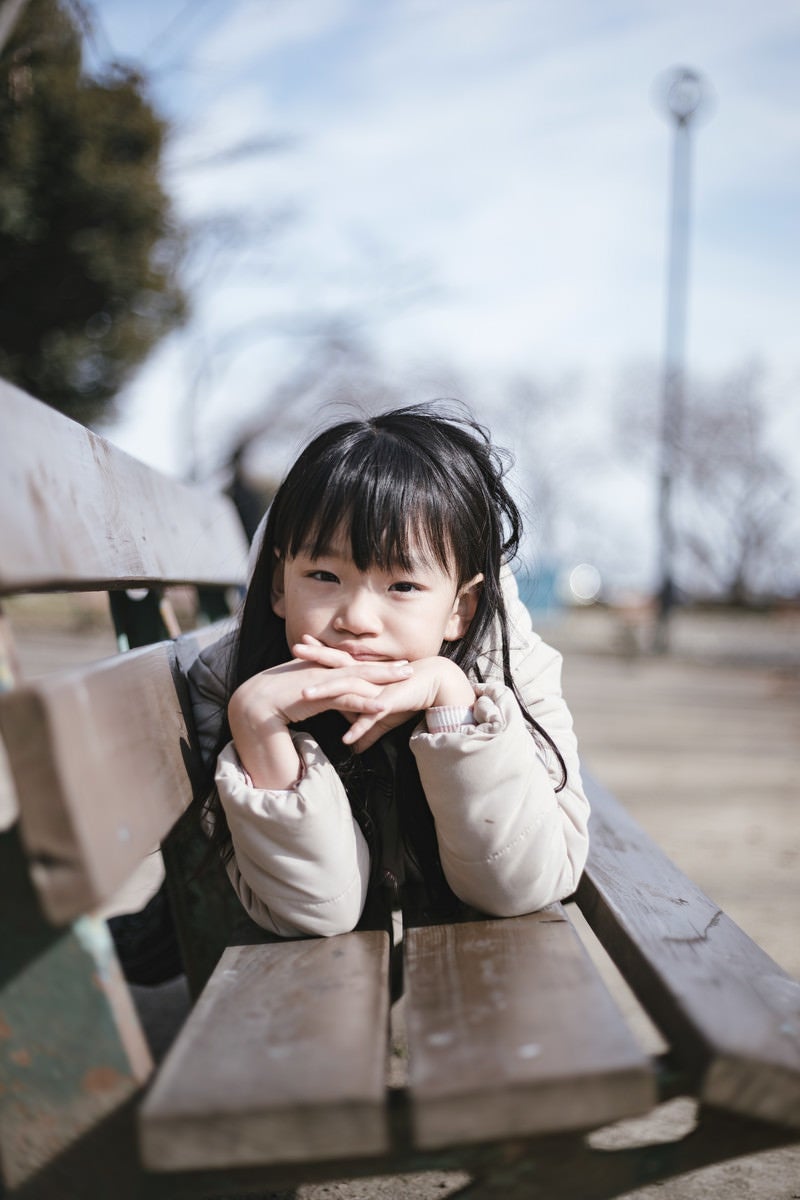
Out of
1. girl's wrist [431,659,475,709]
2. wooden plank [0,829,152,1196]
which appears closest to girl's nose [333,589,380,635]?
girl's wrist [431,659,475,709]

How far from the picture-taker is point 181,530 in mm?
2191

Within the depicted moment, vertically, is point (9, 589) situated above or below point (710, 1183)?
above

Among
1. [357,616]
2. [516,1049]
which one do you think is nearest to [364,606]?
[357,616]

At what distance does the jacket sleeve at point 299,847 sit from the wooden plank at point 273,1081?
174 mm

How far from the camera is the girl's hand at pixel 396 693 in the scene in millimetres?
1448

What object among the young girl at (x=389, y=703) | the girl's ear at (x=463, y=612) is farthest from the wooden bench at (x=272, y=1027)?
the girl's ear at (x=463, y=612)

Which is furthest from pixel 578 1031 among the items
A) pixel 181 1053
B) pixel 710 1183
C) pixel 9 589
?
pixel 710 1183

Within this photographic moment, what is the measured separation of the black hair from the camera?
1.58 meters

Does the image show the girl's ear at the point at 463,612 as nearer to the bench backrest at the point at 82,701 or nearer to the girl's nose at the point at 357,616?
the girl's nose at the point at 357,616

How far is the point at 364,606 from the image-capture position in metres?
1.56

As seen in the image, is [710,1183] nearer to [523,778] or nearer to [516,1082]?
[523,778]

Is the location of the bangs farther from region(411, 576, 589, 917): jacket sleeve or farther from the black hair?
region(411, 576, 589, 917): jacket sleeve

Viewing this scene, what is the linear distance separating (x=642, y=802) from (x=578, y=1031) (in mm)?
3886

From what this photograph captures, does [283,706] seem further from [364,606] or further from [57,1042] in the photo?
[57,1042]
